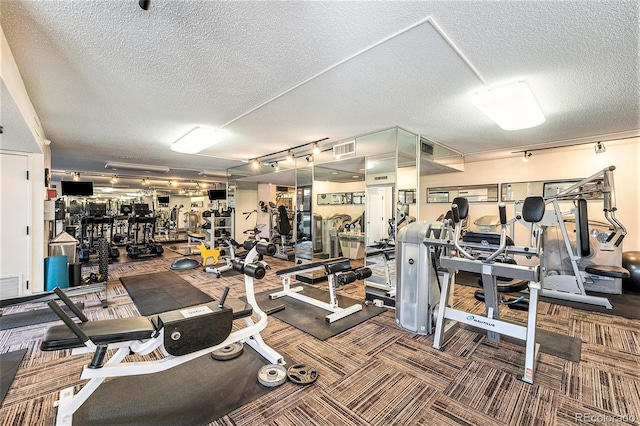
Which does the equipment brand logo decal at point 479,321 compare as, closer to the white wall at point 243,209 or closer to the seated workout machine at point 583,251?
the seated workout machine at point 583,251

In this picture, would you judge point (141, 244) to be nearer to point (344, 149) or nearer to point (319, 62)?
point (344, 149)

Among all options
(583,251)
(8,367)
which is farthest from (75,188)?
(583,251)

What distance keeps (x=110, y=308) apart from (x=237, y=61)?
3760 millimetres

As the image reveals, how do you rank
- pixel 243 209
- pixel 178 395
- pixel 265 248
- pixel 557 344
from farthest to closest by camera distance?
pixel 243 209, pixel 557 344, pixel 265 248, pixel 178 395

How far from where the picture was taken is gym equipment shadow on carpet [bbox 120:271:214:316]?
152 inches

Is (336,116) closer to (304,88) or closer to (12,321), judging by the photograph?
(304,88)

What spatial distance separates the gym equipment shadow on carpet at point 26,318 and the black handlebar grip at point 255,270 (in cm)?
269

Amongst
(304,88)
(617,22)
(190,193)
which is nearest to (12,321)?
(304,88)

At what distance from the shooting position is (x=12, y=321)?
3318mm

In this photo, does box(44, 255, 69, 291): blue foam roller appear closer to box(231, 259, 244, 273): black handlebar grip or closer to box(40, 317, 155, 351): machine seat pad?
box(40, 317, 155, 351): machine seat pad

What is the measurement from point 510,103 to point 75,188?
1037 cm

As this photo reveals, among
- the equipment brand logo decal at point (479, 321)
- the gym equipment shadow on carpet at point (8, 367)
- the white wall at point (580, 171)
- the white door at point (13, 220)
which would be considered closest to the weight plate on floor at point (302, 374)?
the equipment brand logo decal at point (479, 321)

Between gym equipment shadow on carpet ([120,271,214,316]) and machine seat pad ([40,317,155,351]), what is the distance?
2.02 meters

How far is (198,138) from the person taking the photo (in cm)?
429
